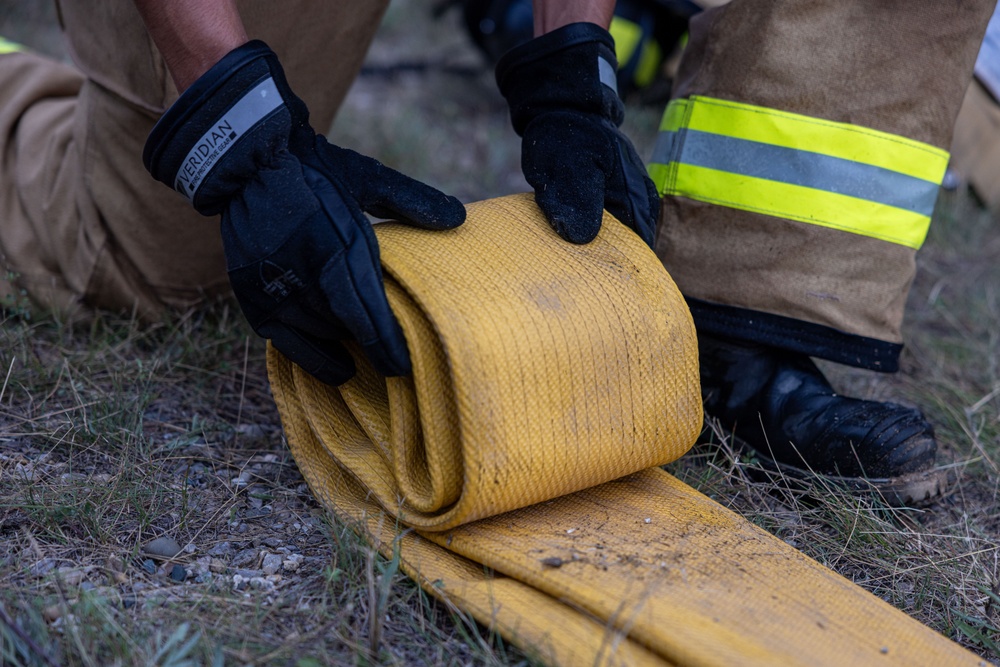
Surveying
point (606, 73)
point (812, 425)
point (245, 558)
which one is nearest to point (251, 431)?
point (245, 558)

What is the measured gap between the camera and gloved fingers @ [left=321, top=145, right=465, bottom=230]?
1.28 meters

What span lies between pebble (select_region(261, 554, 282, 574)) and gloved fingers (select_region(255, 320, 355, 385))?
28cm

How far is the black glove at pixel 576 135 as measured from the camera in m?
1.39

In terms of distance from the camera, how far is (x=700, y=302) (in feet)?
5.59

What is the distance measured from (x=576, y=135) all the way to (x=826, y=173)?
486mm

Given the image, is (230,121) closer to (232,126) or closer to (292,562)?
(232,126)

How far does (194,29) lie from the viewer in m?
1.27

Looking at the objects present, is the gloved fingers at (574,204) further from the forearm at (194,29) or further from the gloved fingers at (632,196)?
the forearm at (194,29)

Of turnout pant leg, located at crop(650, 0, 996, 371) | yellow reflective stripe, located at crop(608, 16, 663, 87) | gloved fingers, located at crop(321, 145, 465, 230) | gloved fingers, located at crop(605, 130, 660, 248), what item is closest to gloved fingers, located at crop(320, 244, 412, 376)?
gloved fingers, located at crop(321, 145, 465, 230)

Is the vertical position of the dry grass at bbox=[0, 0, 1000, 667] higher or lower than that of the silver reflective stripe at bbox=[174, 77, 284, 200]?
lower

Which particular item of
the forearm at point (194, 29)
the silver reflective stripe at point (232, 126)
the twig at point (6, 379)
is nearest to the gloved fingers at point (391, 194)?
the silver reflective stripe at point (232, 126)

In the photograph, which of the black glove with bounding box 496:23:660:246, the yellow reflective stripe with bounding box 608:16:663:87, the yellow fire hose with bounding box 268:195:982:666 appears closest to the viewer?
the yellow fire hose with bounding box 268:195:982:666

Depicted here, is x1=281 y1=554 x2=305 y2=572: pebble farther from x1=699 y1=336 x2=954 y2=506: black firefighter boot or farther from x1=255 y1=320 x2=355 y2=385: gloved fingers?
x1=699 y1=336 x2=954 y2=506: black firefighter boot

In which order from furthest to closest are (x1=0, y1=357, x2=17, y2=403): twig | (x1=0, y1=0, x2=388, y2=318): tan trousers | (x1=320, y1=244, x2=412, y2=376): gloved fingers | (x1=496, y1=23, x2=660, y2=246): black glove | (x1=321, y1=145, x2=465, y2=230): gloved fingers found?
(x1=0, y1=0, x2=388, y2=318): tan trousers
(x1=0, y1=357, x2=17, y2=403): twig
(x1=496, y1=23, x2=660, y2=246): black glove
(x1=321, y1=145, x2=465, y2=230): gloved fingers
(x1=320, y1=244, x2=412, y2=376): gloved fingers
